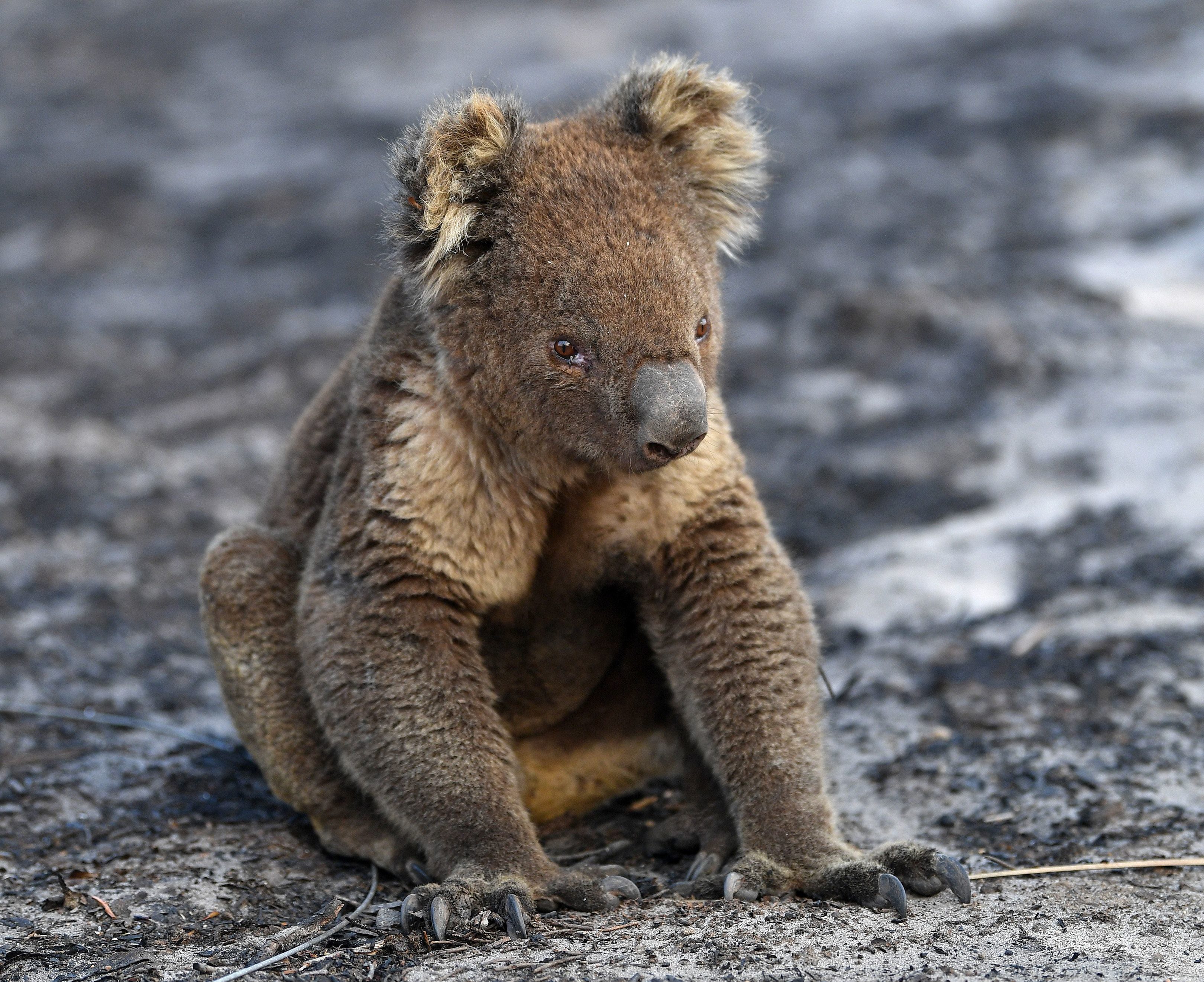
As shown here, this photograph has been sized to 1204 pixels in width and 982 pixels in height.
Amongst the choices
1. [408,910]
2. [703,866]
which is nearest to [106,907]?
[408,910]

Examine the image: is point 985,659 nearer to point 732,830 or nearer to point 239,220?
point 732,830

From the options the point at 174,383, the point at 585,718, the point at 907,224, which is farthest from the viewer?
the point at 907,224

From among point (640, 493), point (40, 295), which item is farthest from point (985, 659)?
point (40, 295)

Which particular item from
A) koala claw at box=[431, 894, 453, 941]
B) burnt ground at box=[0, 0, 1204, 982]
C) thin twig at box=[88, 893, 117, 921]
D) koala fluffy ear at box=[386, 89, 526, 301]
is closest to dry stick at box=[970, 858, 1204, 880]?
burnt ground at box=[0, 0, 1204, 982]

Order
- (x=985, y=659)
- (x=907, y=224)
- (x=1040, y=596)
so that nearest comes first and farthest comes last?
(x=985, y=659) → (x=1040, y=596) → (x=907, y=224)

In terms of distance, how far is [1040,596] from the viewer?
6000 millimetres

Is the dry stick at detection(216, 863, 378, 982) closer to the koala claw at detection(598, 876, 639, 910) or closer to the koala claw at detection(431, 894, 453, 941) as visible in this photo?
the koala claw at detection(431, 894, 453, 941)

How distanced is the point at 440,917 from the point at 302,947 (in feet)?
1.30

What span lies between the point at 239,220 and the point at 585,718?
933 cm

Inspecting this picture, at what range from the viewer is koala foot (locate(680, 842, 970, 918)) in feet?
11.2

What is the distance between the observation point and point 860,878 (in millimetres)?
3422

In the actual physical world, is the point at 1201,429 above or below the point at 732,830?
above

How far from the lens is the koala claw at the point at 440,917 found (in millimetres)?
3275

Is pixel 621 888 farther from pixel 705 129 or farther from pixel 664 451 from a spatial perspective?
pixel 705 129
